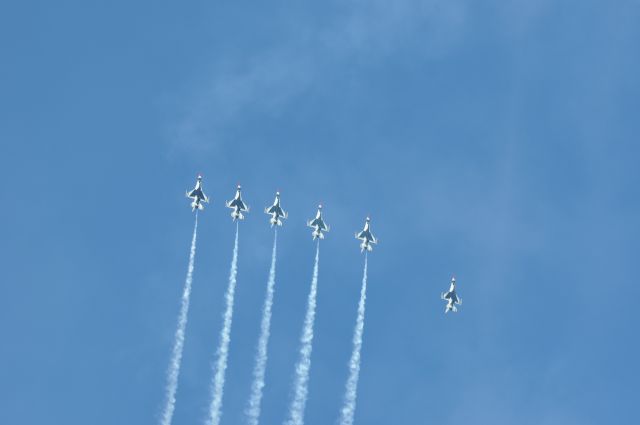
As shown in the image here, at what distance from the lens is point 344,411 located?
605 ft

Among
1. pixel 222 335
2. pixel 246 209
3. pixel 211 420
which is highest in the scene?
pixel 246 209

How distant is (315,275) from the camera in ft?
647

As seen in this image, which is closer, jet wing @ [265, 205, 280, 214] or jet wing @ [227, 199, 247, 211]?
jet wing @ [227, 199, 247, 211]

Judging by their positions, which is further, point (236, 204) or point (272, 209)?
point (272, 209)

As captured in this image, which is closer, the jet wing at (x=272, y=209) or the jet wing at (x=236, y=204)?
the jet wing at (x=236, y=204)

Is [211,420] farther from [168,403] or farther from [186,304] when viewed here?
[186,304]

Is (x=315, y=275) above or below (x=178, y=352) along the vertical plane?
above

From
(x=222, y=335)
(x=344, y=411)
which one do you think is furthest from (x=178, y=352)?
(x=344, y=411)

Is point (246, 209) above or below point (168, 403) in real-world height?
above

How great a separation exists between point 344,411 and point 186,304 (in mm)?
21768

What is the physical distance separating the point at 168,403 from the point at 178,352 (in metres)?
7.30

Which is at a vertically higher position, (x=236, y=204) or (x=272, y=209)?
(x=272, y=209)

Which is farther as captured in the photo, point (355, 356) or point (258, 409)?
point (355, 356)

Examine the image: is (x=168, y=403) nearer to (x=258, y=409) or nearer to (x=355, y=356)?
(x=258, y=409)
